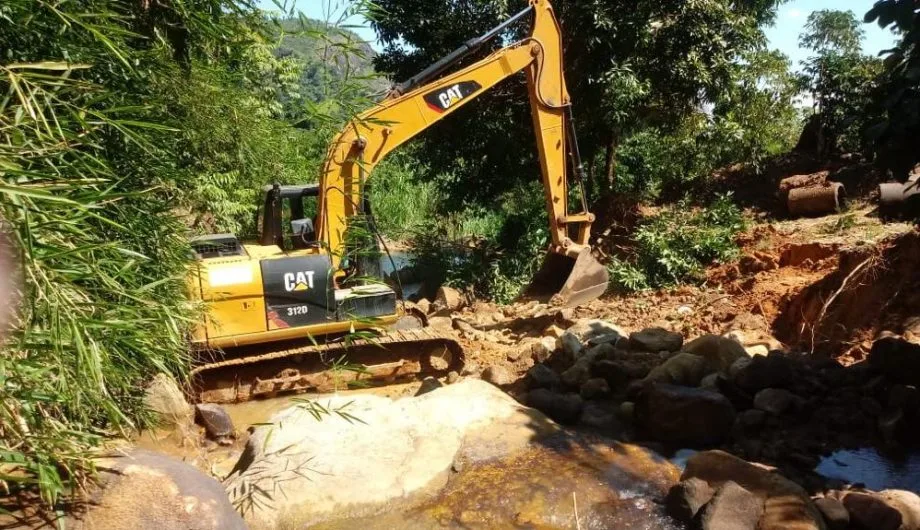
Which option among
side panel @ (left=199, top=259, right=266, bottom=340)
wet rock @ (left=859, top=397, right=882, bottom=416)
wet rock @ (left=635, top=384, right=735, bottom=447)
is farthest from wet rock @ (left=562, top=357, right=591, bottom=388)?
side panel @ (left=199, top=259, right=266, bottom=340)

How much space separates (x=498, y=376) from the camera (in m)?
6.95

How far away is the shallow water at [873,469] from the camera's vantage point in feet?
16.1

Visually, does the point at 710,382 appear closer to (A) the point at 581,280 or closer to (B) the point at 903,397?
(B) the point at 903,397

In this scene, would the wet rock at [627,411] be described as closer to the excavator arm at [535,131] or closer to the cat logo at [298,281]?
the excavator arm at [535,131]

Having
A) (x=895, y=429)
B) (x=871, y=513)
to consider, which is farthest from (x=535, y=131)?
(x=871, y=513)

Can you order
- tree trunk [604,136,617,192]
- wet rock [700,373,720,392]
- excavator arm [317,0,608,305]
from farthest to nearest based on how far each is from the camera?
1. tree trunk [604,136,617,192]
2. excavator arm [317,0,608,305]
3. wet rock [700,373,720,392]

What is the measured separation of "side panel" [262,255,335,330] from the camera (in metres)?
6.66

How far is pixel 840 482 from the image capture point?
486 cm

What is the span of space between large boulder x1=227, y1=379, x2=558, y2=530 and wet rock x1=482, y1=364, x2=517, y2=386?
1.06 meters

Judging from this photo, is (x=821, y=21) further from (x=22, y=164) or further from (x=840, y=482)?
(x=22, y=164)

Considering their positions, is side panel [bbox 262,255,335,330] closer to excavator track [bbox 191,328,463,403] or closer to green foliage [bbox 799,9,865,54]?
excavator track [bbox 191,328,463,403]

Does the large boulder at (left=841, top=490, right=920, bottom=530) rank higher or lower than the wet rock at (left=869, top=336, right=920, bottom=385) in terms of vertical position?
lower

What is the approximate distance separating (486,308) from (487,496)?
6.15 meters

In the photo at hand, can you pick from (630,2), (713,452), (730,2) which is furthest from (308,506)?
(730,2)
